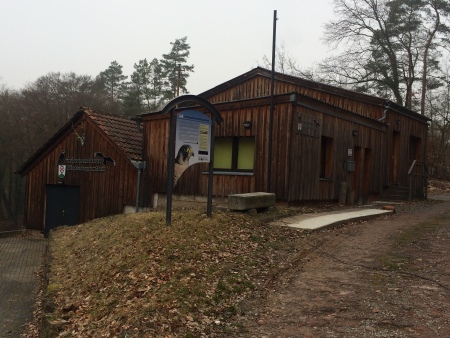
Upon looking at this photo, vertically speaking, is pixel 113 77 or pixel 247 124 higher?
pixel 113 77

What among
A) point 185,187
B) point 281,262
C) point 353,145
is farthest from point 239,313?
point 353,145

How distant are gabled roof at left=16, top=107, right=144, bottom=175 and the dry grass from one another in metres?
7.58

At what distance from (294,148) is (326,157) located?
2.69 metres

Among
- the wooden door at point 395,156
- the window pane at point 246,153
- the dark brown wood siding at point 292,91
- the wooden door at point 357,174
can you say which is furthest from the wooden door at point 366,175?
the window pane at point 246,153

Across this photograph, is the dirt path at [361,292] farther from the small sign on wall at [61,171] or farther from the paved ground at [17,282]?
the small sign on wall at [61,171]

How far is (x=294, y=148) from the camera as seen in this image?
→ 13.2 meters

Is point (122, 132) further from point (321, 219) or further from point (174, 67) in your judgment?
point (174, 67)

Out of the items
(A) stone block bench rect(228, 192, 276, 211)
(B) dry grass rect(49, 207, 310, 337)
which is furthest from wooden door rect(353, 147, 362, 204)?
(B) dry grass rect(49, 207, 310, 337)

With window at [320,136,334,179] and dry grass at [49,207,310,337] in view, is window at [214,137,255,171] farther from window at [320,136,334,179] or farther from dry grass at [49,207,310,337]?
dry grass at [49,207,310,337]

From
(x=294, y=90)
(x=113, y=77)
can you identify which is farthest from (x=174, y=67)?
(x=294, y=90)

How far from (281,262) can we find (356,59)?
3207 cm

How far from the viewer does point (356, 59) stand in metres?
36.4

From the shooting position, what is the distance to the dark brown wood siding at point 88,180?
58.7 feet

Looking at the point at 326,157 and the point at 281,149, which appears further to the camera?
the point at 326,157
